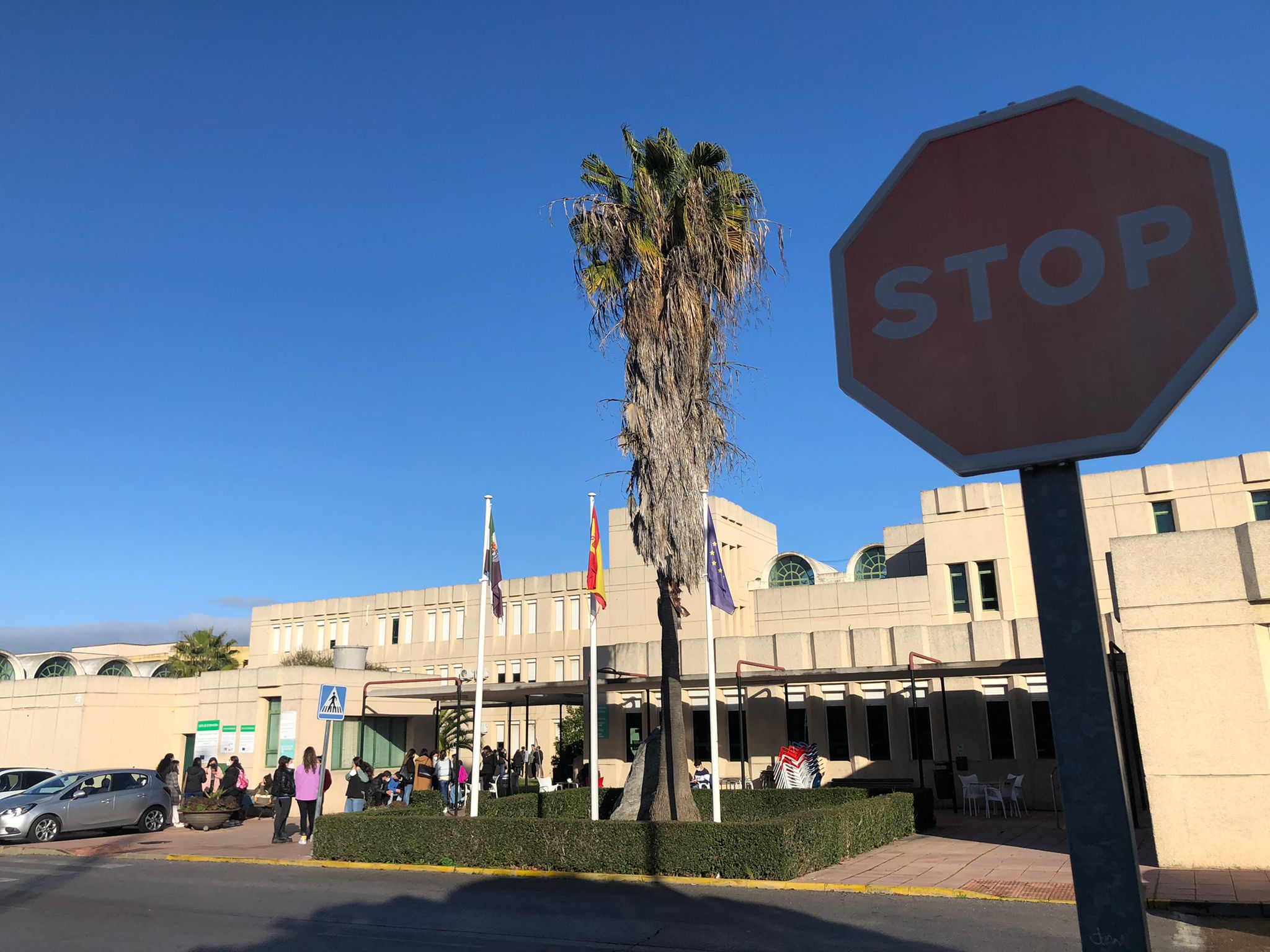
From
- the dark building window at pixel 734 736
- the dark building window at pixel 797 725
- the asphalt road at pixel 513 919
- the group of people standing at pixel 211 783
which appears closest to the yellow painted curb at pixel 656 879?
the asphalt road at pixel 513 919

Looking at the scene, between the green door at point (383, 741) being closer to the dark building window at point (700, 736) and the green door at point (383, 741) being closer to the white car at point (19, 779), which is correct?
the white car at point (19, 779)

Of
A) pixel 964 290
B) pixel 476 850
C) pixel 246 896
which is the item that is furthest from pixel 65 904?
pixel 964 290

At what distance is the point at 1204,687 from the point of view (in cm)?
1277

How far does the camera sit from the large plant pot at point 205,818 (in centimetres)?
2272

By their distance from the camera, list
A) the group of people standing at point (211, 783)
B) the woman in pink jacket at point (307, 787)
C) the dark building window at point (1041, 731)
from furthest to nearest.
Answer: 1. the dark building window at point (1041, 731)
2. the group of people standing at point (211, 783)
3. the woman in pink jacket at point (307, 787)

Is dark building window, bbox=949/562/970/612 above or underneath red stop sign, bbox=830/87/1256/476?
above

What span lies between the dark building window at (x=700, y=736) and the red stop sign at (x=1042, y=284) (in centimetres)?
2668

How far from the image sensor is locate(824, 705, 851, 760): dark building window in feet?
90.3

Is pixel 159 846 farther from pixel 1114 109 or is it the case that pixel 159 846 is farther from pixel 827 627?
pixel 827 627

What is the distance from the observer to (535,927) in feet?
33.5

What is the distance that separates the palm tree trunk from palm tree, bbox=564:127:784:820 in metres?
0.03

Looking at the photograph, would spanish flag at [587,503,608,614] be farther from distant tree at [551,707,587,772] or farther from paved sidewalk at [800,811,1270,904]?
distant tree at [551,707,587,772]

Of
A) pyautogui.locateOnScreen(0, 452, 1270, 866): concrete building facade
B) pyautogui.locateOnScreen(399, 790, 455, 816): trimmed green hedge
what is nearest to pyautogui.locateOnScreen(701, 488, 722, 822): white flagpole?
pyautogui.locateOnScreen(0, 452, 1270, 866): concrete building facade

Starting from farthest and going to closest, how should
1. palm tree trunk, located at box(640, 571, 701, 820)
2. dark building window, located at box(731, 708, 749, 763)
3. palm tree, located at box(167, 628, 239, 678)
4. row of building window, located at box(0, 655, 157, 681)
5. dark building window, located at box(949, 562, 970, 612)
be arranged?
palm tree, located at box(167, 628, 239, 678) < row of building window, located at box(0, 655, 157, 681) < dark building window, located at box(949, 562, 970, 612) < dark building window, located at box(731, 708, 749, 763) < palm tree trunk, located at box(640, 571, 701, 820)
